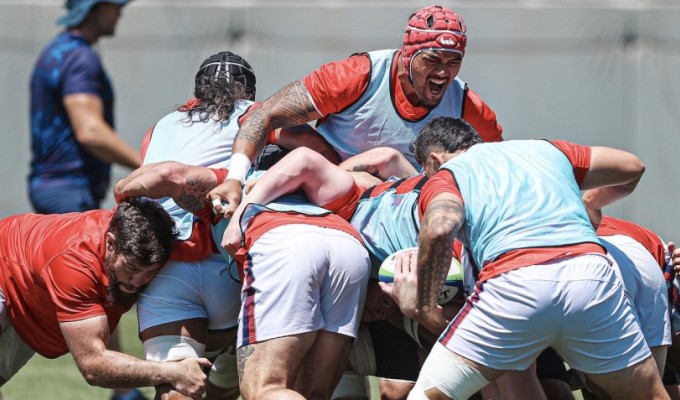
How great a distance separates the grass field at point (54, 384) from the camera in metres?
6.94

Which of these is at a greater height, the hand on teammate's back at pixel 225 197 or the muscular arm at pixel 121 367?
the hand on teammate's back at pixel 225 197

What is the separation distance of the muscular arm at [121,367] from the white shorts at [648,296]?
1731 millimetres

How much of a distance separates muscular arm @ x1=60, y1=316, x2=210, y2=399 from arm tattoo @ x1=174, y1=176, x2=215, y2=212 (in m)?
0.59

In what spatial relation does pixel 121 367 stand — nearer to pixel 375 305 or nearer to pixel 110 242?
pixel 110 242

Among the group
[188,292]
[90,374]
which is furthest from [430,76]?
[90,374]

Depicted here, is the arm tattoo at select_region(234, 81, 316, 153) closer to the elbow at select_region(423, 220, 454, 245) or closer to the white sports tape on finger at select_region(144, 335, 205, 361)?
the white sports tape on finger at select_region(144, 335, 205, 361)

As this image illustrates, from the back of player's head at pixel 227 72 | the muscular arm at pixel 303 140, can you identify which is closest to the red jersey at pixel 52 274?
the back of player's head at pixel 227 72

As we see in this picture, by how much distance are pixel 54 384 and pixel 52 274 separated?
2442 millimetres

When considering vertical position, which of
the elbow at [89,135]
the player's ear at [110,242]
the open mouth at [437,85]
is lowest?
the elbow at [89,135]

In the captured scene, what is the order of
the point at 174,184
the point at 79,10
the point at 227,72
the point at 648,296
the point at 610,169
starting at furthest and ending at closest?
1. the point at 79,10
2. the point at 227,72
3. the point at 648,296
4. the point at 174,184
5. the point at 610,169

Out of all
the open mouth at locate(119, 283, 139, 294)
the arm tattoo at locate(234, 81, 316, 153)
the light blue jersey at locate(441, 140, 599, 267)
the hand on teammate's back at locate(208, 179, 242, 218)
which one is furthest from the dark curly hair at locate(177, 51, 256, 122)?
the light blue jersey at locate(441, 140, 599, 267)

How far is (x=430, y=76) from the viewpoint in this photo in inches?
213

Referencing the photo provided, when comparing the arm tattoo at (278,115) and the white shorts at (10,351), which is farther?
the white shorts at (10,351)

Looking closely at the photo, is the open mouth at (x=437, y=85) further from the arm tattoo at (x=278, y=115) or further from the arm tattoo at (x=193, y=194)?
the arm tattoo at (x=193, y=194)
